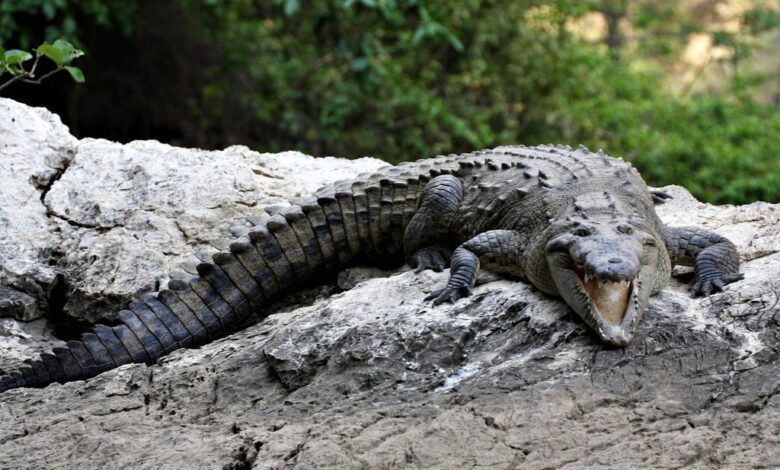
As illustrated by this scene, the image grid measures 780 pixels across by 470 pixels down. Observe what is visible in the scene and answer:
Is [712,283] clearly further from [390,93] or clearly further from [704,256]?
[390,93]

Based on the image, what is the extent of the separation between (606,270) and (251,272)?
1.93 metres

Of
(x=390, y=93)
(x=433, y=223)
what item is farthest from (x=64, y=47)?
(x=390, y=93)

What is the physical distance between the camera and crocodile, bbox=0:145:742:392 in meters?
4.17

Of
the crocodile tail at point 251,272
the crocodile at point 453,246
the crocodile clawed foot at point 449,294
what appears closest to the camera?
the crocodile at point 453,246

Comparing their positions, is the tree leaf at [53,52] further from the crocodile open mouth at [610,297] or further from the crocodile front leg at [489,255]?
the crocodile open mouth at [610,297]

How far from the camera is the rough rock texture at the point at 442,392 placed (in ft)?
11.6

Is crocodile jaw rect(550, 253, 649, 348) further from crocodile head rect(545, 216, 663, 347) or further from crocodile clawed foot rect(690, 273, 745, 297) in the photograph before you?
crocodile clawed foot rect(690, 273, 745, 297)

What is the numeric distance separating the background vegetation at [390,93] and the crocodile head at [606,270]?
5572 mm

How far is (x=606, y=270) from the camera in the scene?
3.89 metres

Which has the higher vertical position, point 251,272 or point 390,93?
point 251,272

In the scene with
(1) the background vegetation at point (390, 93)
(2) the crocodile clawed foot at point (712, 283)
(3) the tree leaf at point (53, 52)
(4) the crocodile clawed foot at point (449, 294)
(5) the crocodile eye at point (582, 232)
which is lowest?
(1) the background vegetation at point (390, 93)

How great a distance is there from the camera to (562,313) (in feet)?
13.4

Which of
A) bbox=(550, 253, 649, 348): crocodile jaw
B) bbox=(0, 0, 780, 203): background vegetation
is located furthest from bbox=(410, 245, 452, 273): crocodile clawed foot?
bbox=(0, 0, 780, 203): background vegetation

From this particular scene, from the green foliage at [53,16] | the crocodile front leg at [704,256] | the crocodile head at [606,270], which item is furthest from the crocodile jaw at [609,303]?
the green foliage at [53,16]
